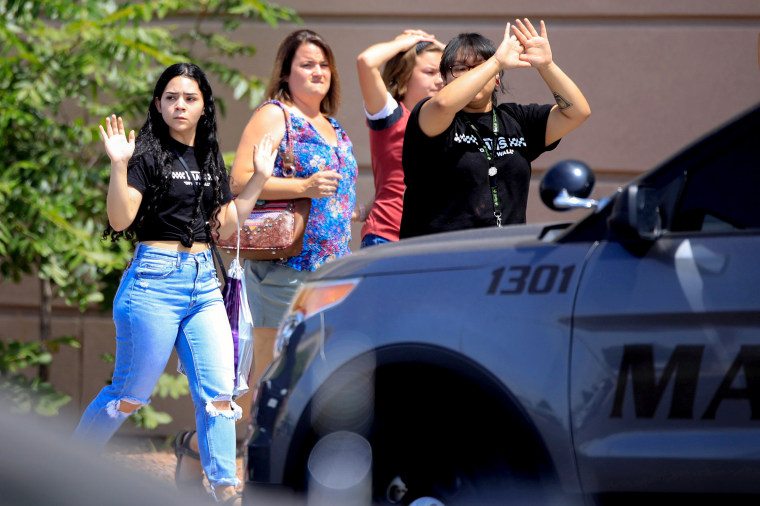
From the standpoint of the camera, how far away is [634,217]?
2844 millimetres

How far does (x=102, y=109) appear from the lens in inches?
249

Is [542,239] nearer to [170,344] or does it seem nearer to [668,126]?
[170,344]

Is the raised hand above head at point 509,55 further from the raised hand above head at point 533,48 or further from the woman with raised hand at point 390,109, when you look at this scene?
the woman with raised hand at point 390,109

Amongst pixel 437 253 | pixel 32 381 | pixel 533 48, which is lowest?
pixel 32 381

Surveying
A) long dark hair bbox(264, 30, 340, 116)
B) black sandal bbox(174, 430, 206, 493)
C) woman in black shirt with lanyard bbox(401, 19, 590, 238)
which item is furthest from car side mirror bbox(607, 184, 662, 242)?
black sandal bbox(174, 430, 206, 493)

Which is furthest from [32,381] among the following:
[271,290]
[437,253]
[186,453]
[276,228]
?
[437,253]

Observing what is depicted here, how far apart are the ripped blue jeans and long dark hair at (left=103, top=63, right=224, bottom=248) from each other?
0.16 m

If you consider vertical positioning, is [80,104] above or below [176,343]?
above

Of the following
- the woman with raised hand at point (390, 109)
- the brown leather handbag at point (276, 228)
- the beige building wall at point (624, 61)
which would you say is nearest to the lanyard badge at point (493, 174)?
the woman with raised hand at point (390, 109)

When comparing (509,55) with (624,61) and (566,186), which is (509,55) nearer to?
(566,186)

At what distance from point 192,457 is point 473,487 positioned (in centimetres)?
220

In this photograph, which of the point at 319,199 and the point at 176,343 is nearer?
the point at 176,343

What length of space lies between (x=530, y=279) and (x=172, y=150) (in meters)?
2.14

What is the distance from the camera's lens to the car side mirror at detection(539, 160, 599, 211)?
3.11 meters
